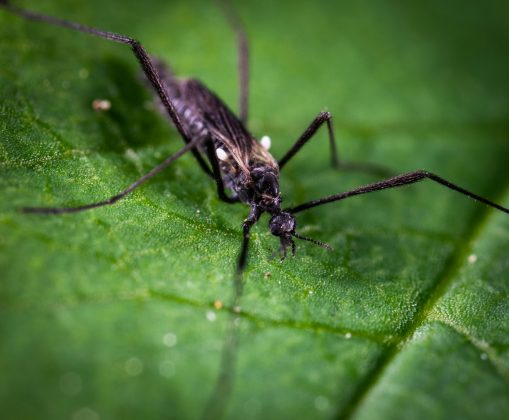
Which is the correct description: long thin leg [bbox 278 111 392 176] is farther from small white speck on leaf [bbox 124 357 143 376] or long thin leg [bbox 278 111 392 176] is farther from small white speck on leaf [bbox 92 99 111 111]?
small white speck on leaf [bbox 124 357 143 376]

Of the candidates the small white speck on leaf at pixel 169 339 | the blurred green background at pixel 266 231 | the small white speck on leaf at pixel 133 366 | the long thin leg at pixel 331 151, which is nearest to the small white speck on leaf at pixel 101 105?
the blurred green background at pixel 266 231

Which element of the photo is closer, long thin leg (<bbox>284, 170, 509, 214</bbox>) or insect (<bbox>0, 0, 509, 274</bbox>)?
insect (<bbox>0, 0, 509, 274</bbox>)

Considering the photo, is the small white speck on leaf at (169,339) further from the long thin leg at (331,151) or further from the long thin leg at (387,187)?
the long thin leg at (331,151)

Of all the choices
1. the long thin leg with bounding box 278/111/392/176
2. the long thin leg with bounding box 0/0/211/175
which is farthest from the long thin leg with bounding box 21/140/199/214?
the long thin leg with bounding box 278/111/392/176

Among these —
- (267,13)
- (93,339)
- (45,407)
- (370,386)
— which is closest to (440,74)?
(267,13)

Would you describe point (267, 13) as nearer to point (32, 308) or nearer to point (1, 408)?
point (32, 308)

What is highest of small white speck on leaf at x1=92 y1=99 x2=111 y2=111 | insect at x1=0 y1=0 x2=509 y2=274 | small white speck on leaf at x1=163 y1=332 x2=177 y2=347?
insect at x1=0 y1=0 x2=509 y2=274

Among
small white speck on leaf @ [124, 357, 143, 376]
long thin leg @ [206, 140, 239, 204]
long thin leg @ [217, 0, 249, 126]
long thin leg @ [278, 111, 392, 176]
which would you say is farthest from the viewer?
long thin leg @ [217, 0, 249, 126]
